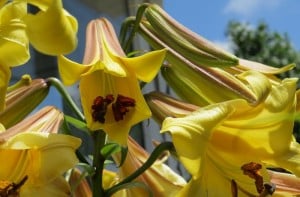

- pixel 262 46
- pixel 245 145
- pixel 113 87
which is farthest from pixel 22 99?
pixel 262 46

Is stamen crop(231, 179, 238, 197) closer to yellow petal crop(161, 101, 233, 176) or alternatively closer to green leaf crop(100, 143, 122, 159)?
yellow petal crop(161, 101, 233, 176)

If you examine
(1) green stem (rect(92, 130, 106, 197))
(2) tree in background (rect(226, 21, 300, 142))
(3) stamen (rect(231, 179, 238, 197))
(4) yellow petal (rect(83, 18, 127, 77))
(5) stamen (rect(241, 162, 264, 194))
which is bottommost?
(2) tree in background (rect(226, 21, 300, 142))

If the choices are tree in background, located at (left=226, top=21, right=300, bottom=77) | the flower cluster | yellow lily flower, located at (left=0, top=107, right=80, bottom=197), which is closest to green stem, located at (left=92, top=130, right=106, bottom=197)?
the flower cluster

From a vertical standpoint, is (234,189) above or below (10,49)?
below

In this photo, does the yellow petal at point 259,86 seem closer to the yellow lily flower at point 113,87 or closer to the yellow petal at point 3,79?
the yellow lily flower at point 113,87

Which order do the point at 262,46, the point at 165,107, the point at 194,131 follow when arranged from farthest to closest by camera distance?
1. the point at 262,46
2. the point at 165,107
3. the point at 194,131

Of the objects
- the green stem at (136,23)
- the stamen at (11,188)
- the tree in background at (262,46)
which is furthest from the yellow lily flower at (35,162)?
the tree in background at (262,46)

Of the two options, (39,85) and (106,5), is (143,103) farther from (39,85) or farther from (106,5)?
(106,5)

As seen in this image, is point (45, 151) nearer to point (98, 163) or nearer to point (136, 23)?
point (98, 163)
